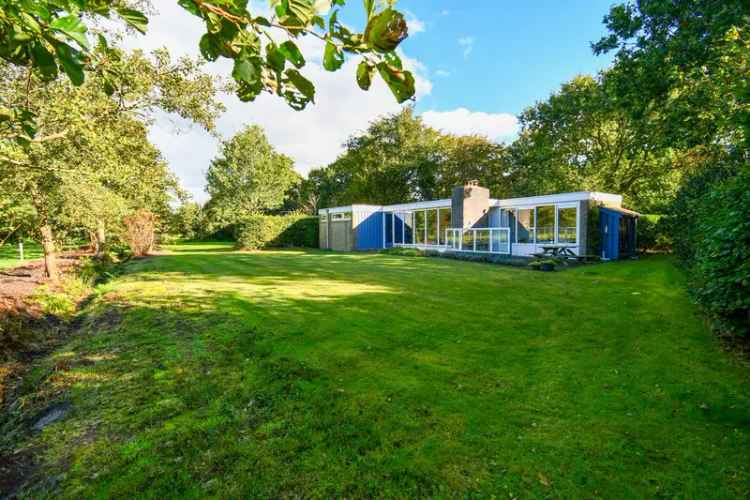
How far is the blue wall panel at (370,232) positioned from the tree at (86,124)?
14.5 metres

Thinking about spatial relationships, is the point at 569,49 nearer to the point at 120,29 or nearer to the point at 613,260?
the point at 613,260

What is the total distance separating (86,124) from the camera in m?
5.56

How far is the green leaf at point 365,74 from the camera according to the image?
1.29 meters

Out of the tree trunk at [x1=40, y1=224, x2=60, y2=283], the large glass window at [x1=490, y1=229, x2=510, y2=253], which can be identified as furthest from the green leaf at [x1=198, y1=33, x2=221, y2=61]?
the large glass window at [x1=490, y1=229, x2=510, y2=253]

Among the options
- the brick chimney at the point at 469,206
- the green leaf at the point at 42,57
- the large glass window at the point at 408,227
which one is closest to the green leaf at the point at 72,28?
the green leaf at the point at 42,57

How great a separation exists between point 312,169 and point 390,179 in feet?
63.7

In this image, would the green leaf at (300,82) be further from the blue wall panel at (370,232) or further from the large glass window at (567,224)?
the blue wall panel at (370,232)

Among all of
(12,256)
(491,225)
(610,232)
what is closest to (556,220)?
(610,232)

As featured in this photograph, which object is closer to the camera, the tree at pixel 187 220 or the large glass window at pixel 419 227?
the large glass window at pixel 419 227

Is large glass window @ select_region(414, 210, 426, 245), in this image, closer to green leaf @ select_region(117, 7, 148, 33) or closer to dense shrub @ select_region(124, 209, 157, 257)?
dense shrub @ select_region(124, 209, 157, 257)

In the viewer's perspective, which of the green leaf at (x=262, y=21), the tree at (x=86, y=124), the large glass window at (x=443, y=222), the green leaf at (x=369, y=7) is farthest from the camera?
the large glass window at (x=443, y=222)

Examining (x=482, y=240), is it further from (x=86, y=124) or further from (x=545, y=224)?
(x=86, y=124)

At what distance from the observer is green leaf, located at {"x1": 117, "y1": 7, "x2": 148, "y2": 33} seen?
1.13 m

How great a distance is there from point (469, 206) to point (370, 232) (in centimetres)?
729
